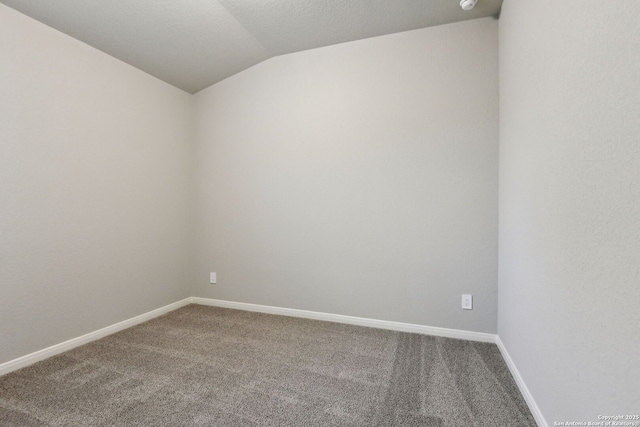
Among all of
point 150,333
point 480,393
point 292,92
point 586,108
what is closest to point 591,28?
point 586,108

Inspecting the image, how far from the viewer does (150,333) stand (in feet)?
8.17

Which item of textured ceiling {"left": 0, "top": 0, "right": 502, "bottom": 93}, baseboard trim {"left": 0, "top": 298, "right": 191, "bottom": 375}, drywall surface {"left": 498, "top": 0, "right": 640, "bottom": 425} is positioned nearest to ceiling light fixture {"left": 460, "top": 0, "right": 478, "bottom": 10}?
textured ceiling {"left": 0, "top": 0, "right": 502, "bottom": 93}

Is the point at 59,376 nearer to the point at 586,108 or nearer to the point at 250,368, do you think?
the point at 250,368

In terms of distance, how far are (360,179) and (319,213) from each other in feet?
1.69

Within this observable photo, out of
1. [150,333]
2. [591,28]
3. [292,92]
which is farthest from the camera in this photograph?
[292,92]

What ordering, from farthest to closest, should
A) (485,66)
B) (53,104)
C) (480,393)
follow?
1. (485,66)
2. (53,104)
3. (480,393)

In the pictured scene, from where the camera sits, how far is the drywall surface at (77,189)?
1.90 metres

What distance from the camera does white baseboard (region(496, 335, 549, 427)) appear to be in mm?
1351

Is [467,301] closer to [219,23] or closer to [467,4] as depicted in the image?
[467,4]

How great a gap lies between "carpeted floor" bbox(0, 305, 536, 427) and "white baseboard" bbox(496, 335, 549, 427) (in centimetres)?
4

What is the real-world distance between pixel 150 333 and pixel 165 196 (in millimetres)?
1354

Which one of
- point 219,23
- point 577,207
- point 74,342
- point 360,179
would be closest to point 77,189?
point 74,342

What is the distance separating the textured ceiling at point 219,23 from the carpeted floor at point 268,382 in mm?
2438

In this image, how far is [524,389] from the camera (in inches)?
61.8
